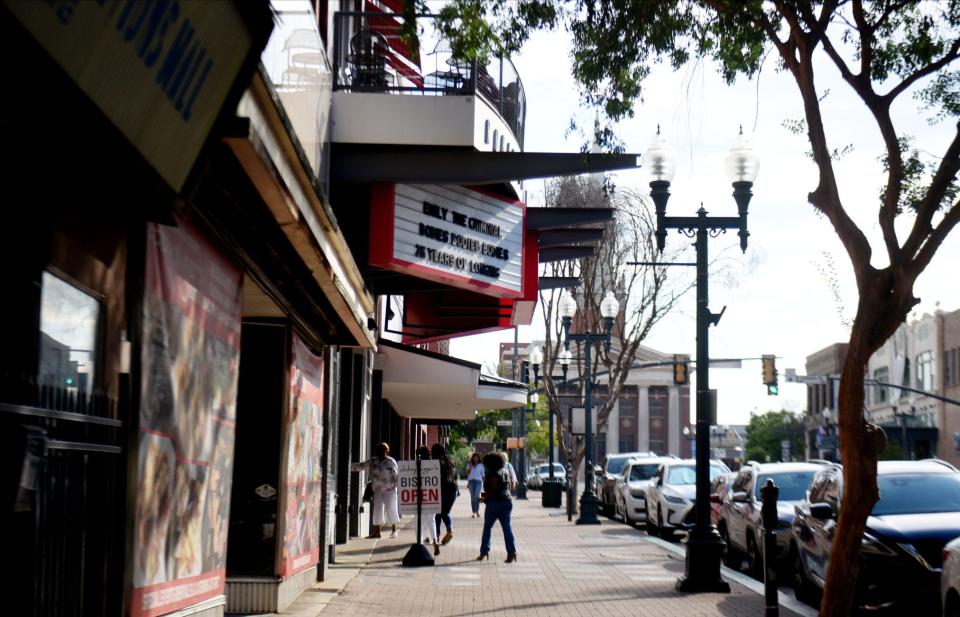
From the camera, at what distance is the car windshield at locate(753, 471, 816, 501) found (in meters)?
19.1

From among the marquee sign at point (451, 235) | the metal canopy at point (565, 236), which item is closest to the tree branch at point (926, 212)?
the marquee sign at point (451, 235)

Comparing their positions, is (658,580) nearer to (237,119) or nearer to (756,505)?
(756,505)

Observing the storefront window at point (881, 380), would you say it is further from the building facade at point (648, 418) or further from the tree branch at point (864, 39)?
the tree branch at point (864, 39)

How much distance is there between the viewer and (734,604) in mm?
13672

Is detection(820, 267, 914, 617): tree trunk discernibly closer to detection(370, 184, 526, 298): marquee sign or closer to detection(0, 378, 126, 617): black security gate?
detection(0, 378, 126, 617): black security gate

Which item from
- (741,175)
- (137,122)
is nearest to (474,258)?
(741,175)

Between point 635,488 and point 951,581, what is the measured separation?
2295 centimetres

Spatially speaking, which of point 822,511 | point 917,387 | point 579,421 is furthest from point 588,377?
point 917,387

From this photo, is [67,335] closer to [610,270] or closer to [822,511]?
[822,511]

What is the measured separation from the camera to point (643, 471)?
1356 inches

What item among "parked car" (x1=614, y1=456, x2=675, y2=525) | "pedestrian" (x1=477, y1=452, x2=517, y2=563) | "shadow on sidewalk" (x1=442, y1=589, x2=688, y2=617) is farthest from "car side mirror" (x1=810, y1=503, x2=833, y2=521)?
"parked car" (x1=614, y1=456, x2=675, y2=525)

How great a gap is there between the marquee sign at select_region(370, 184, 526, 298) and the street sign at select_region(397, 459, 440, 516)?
3104 millimetres

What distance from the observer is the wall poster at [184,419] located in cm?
695

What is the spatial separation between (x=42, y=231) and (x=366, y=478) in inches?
770
